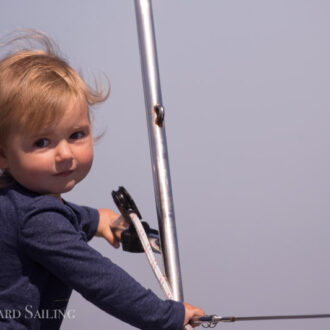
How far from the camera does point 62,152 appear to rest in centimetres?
68

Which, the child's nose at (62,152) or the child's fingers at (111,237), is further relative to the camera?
the child's fingers at (111,237)

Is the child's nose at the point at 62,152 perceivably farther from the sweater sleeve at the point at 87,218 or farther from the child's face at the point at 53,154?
the sweater sleeve at the point at 87,218

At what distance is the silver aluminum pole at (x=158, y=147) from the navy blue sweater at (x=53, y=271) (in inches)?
2.8

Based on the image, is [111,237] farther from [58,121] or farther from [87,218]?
[58,121]

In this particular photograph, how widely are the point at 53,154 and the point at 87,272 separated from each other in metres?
0.11

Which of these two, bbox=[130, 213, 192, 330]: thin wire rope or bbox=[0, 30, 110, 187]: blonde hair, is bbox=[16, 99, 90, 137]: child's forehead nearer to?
bbox=[0, 30, 110, 187]: blonde hair

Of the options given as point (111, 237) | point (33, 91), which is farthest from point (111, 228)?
point (33, 91)

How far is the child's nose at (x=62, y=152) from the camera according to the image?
677 mm

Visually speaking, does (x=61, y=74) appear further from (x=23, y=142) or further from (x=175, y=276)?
(x=175, y=276)

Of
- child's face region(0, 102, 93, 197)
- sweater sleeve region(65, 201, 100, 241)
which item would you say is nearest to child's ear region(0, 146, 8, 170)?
child's face region(0, 102, 93, 197)

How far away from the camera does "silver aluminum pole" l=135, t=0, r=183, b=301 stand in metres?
0.75

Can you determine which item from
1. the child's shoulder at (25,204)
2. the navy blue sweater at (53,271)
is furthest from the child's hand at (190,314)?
the child's shoulder at (25,204)

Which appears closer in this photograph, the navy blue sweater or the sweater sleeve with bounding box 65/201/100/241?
the navy blue sweater

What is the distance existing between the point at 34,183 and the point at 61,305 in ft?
0.42
